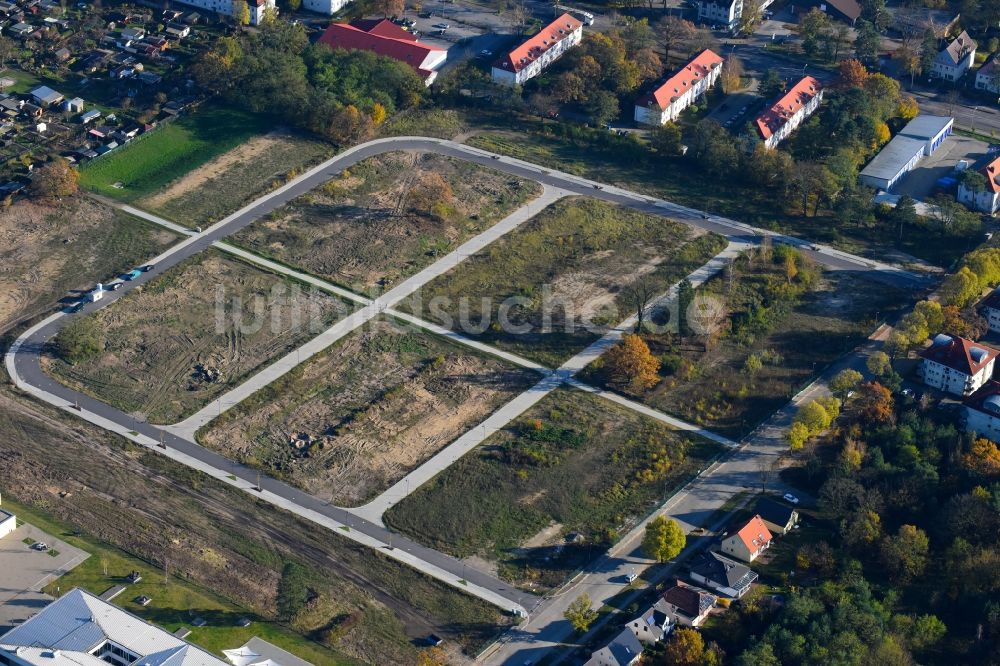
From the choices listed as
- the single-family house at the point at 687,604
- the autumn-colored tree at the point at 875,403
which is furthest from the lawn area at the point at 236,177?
the single-family house at the point at 687,604

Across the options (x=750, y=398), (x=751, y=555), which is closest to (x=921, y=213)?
(x=750, y=398)

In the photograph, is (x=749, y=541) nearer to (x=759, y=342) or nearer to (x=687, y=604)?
(x=687, y=604)

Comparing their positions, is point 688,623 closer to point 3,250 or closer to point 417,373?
point 417,373

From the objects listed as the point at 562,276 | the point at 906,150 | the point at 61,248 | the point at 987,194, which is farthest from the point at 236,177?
the point at 987,194

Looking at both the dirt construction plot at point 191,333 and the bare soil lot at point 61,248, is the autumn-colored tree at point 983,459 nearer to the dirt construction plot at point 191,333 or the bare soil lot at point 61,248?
the dirt construction plot at point 191,333

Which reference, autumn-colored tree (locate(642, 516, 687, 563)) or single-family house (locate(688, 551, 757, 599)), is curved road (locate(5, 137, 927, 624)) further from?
single-family house (locate(688, 551, 757, 599))

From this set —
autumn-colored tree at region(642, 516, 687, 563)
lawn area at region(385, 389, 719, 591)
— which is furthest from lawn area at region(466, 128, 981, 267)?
autumn-colored tree at region(642, 516, 687, 563)
